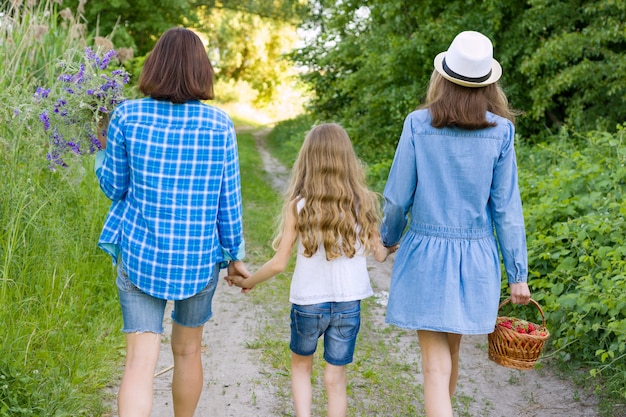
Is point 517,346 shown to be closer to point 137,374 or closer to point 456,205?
point 456,205

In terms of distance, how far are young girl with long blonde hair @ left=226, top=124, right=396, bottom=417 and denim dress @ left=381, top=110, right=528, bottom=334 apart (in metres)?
0.21

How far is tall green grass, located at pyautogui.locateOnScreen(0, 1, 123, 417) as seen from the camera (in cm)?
366

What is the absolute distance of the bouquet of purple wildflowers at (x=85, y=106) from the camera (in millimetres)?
3496

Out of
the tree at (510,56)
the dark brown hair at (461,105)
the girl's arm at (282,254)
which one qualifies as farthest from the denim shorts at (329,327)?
the tree at (510,56)

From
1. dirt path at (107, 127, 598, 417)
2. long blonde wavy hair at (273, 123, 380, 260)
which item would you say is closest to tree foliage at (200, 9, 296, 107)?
dirt path at (107, 127, 598, 417)

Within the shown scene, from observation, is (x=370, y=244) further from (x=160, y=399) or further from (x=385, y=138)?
(x=385, y=138)

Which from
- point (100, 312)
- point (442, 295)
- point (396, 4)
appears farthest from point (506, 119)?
point (396, 4)

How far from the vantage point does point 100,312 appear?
5117mm

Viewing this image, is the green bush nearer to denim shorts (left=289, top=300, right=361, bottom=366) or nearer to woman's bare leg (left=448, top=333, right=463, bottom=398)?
woman's bare leg (left=448, top=333, right=463, bottom=398)

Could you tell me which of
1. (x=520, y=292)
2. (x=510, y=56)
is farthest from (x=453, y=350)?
(x=510, y=56)

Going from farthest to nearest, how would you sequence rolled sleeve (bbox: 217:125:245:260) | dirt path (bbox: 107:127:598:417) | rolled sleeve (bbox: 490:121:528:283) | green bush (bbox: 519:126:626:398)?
1. green bush (bbox: 519:126:626:398)
2. dirt path (bbox: 107:127:598:417)
3. rolled sleeve (bbox: 490:121:528:283)
4. rolled sleeve (bbox: 217:125:245:260)

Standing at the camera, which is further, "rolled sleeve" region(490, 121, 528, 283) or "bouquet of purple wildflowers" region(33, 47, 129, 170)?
"bouquet of purple wildflowers" region(33, 47, 129, 170)

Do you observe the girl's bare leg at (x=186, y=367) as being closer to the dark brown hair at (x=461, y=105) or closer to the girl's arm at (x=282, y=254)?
the girl's arm at (x=282, y=254)

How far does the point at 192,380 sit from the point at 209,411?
888mm
